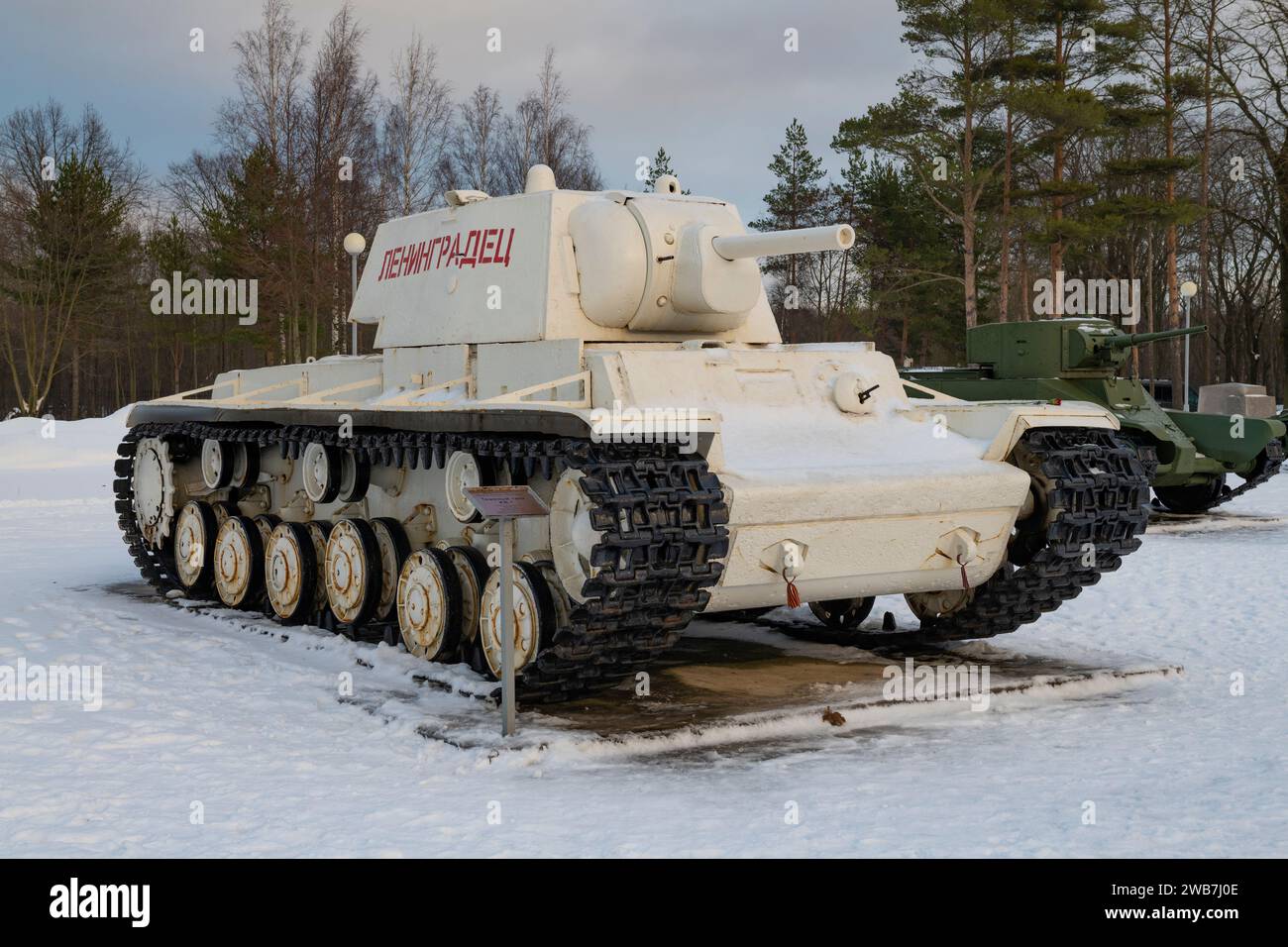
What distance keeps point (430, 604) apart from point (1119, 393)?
12.1m

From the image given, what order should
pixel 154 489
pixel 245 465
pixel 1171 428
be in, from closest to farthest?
pixel 245 465, pixel 154 489, pixel 1171 428

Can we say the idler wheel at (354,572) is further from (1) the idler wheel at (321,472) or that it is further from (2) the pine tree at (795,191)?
(2) the pine tree at (795,191)

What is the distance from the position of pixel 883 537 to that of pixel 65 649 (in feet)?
18.5

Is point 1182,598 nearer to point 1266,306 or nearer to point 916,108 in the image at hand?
point 916,108

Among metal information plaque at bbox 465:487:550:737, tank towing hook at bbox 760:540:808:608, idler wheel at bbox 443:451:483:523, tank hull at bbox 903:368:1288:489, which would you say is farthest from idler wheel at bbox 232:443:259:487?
tank hull at bbox 903:368:1288:489

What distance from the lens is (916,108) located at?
30.7 metres

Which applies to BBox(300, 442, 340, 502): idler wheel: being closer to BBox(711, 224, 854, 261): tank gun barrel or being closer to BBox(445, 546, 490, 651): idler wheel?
BBox(445, 546, 490, 651): idler wheel

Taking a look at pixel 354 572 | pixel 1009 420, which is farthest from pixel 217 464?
pixel 1009 420

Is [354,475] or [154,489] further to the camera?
[154,489]

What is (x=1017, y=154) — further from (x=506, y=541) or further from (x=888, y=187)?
(x=506, y=541)

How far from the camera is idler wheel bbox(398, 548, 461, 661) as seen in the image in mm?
9125

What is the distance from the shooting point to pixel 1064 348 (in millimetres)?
18594

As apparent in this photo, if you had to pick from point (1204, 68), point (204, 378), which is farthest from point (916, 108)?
point (204, 378)

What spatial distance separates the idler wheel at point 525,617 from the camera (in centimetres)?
807
